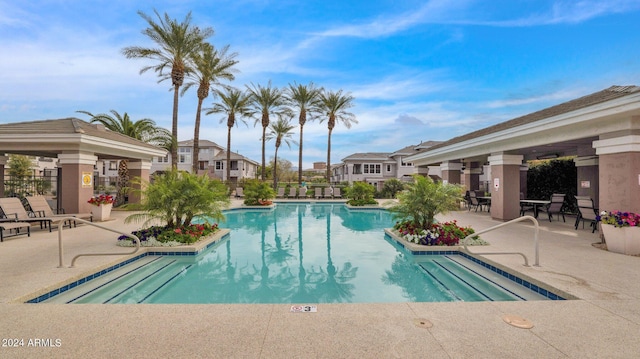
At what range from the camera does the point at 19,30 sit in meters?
12.4

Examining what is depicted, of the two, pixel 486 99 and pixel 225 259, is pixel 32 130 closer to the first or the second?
pixel 225 259

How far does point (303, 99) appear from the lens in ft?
113

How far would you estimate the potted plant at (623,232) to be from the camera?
24.1 feet

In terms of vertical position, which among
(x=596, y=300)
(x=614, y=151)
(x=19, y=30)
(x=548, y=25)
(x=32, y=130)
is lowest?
(x=596, y=300)

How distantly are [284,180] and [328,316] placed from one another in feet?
196

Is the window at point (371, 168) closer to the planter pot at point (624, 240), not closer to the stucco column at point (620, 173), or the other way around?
the stucco column at point (620, 173)

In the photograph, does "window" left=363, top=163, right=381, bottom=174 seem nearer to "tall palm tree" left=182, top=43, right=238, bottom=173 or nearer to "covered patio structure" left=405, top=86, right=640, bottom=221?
"tall palm tree" left=182, top=43, right=238, bottom=173

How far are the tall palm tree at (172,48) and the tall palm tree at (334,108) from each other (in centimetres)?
1586

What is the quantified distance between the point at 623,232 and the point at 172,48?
77.0 ft

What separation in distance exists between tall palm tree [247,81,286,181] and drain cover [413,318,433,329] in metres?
30.9

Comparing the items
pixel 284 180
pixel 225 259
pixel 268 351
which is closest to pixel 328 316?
pixel 268 351

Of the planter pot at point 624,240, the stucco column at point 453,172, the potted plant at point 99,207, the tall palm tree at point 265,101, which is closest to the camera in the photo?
the planter pot at point 624,240

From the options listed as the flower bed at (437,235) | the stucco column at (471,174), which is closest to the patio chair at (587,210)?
the flower bed at (437,235)

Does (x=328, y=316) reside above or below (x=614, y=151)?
below
